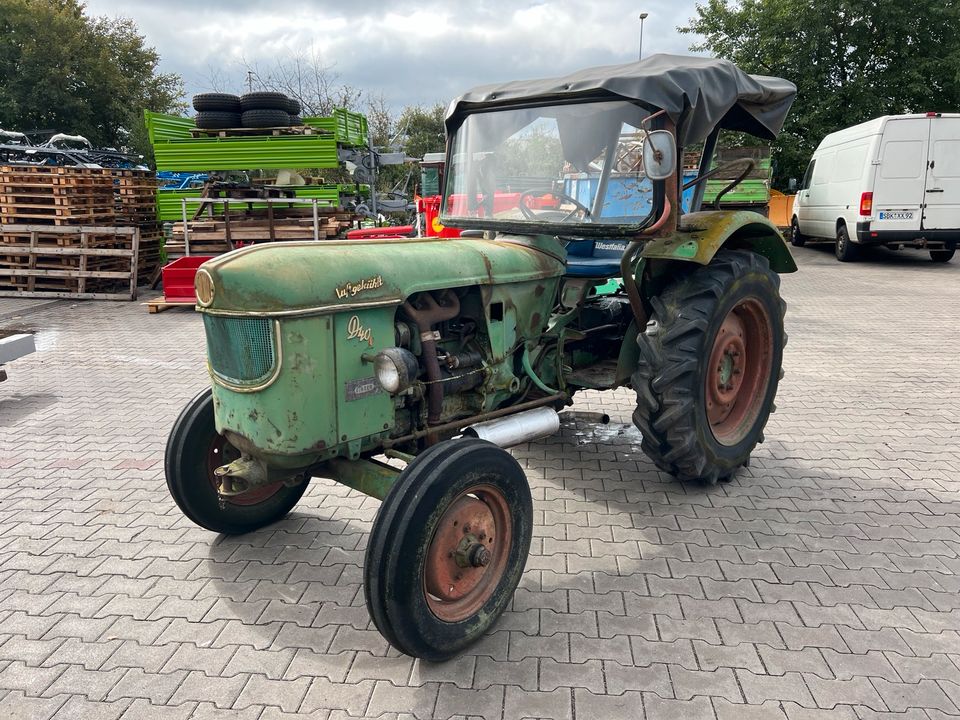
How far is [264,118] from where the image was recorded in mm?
11148

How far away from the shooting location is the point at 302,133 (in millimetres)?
11531

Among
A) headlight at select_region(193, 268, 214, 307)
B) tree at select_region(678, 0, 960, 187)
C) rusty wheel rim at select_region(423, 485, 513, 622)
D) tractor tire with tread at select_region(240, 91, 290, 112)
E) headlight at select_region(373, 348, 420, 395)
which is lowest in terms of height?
rusty wheel rim at select_region(423, 485, 513, 622)

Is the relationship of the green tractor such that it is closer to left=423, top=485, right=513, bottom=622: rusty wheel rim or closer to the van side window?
left=423, top=485, right=513, bottom=622: rusty wheel rim

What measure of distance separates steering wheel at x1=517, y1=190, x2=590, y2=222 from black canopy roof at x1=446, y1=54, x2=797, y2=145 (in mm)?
453

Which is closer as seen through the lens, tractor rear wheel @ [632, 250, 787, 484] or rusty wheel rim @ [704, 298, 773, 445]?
tractor rear wheel @ [632, 250, 787, 484]

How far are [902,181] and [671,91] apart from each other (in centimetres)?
1137

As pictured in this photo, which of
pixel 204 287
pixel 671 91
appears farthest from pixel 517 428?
pixel 671 91

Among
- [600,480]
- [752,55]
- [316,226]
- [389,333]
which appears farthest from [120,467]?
[752,55]

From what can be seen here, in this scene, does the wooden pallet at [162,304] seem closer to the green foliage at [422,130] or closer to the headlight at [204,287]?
the headlight at [204,287]

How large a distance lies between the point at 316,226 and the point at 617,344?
7015 mm

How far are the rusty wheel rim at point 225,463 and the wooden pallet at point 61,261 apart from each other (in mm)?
8348

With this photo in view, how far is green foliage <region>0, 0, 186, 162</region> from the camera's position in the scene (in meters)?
24.3

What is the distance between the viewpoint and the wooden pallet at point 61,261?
1060 centimetres

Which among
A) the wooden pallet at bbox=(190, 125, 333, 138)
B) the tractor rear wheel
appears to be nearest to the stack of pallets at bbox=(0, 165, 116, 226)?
the wooden pallet at bbox=(190, 125, 333, 138)
